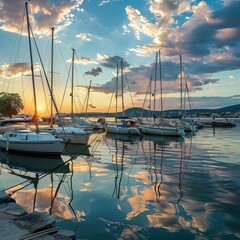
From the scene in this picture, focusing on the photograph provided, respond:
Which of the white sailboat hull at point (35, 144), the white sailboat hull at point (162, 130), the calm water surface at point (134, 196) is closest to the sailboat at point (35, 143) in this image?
the white sailboat hull at point (35, 144)

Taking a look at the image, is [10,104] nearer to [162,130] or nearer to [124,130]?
[124,130]

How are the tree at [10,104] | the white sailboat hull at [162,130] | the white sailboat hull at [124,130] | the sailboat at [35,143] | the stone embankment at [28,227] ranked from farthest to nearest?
the tree at [10,104] < the white sailboat hull at [124,130] < the white sailboat hull at [162,130] < the sailboat at [35,143] < the stone embankment at [28,227]

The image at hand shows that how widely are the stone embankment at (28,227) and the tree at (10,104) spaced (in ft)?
300

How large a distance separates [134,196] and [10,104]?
91072mm

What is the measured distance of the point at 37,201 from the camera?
38.6ft

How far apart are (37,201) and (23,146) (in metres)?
14.7

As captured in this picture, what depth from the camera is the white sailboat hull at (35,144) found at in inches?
976

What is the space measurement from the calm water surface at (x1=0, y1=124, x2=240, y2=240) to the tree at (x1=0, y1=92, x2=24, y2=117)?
77.3 metres

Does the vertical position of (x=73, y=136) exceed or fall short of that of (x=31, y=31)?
it falls short

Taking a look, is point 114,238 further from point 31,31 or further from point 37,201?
point 31,31

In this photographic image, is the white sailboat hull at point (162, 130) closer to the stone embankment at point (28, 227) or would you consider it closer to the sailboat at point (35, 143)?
the sailboat at point (35, 143)

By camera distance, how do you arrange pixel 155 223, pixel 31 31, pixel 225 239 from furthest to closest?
pixel 31 31
pixel 155 223
pixel 225 239

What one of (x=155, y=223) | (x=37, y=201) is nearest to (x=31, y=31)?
(x=37, y=201)

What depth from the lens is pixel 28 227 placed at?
729 cm
